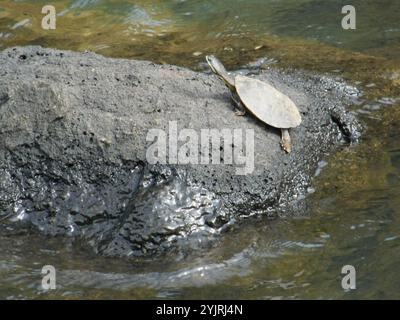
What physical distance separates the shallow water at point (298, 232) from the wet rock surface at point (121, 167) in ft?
0.43

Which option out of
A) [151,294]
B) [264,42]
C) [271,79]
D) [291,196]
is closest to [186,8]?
[264,42]

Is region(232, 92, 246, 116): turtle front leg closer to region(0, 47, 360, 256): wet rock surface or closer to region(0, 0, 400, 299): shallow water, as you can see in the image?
region(0, 47, 360, 256): wet rock surface

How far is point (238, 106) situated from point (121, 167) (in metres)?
0.98

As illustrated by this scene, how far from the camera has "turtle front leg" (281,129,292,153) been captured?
4727mm

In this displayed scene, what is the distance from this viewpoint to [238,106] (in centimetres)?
488

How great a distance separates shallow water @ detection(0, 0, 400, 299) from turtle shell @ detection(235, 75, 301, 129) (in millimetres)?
465

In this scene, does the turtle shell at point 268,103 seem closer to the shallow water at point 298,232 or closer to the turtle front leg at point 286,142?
the turtle front leg at point 286,142

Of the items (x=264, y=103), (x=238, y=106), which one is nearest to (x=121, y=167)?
(x=238, y=106)

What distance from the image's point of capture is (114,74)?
4.91 m

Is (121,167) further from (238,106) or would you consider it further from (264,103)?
(264,103)

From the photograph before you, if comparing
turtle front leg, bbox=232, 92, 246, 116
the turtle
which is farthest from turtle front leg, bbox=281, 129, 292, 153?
turtle front leg, bbox=232, 92, 246, 116

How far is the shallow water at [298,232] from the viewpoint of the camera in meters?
3.93

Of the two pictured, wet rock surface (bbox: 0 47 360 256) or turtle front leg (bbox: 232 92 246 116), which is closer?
wet rock surface (bbox: 0 47 360 256)

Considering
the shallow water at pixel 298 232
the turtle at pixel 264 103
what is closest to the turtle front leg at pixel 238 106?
the turtle at pixel 264 103
